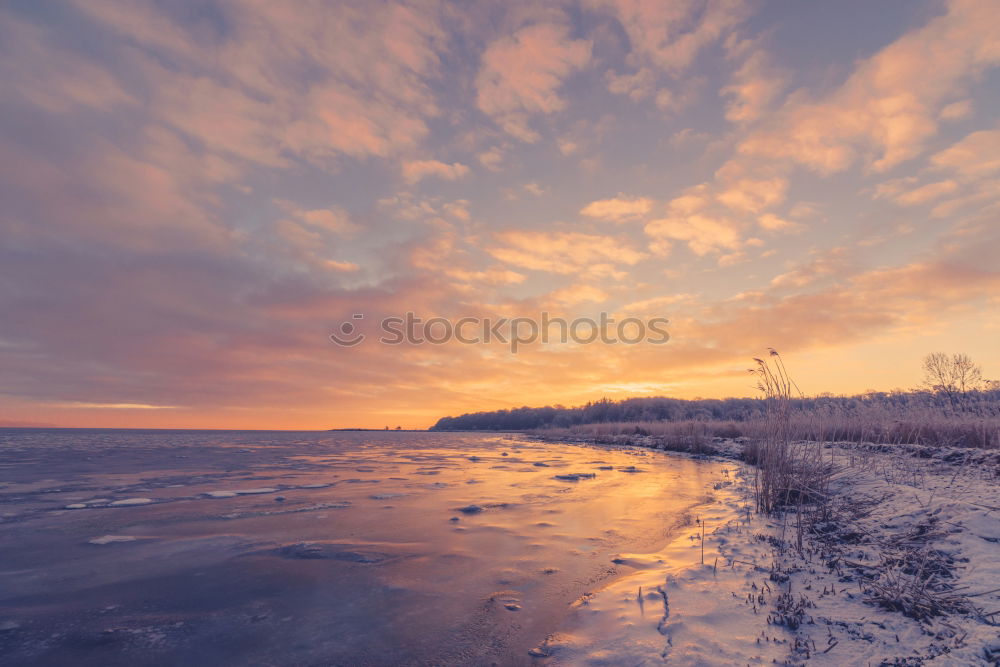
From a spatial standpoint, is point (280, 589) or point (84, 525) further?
point (84, 525)

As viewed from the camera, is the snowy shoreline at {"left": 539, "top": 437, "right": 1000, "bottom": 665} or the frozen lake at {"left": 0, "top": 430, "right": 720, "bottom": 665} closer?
the snowy shoreline at {"left": 539, "top": 437, "right": 1000, "bottom": 665}

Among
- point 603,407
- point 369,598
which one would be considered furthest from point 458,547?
point 603,407

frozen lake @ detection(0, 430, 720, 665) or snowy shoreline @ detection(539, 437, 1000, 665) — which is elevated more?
snowy shoreline @ detection(539, 437, 1000, 665)

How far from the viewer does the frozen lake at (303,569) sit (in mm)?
3627

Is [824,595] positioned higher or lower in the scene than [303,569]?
higher

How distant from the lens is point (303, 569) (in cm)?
544

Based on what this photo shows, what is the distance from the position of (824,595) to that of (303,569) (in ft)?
18.9

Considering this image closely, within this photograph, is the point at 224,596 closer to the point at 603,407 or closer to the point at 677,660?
the point at 677,660

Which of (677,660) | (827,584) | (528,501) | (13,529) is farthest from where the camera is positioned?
(528,501)

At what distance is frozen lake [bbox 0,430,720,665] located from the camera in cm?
363

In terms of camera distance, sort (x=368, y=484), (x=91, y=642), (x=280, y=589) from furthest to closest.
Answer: (x=368, y=484) < (x=280, y=589) < (x=91, y=642)

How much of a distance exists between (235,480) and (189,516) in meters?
5.78

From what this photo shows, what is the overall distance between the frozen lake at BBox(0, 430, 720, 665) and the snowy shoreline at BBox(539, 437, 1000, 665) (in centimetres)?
53

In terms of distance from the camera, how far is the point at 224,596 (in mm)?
4598
